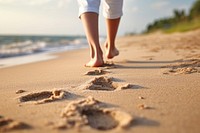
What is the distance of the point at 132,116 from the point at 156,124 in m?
0.11

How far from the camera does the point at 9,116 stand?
1.16 metres


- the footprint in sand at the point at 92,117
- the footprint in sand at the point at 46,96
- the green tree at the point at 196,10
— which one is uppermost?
the green tree at the point at 196,10

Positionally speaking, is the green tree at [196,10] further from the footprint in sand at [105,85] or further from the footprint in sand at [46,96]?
the footprint in sand at [46,96]

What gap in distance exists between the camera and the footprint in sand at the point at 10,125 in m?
1.02

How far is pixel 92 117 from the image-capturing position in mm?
1130

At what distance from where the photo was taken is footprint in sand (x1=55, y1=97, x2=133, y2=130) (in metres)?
1.03

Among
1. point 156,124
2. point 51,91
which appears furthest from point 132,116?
point 51,91

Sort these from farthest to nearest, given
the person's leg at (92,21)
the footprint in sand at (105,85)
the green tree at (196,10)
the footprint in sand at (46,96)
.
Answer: the green tree at (196,10) < the person's leg at (92,21) < the footprint in sand at (105,85) < the footprint in sand at (46,96)

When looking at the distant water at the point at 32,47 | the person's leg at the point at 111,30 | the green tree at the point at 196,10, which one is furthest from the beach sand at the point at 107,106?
the green tree at the point at 196,10

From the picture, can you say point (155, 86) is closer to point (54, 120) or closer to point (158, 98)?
point (158, 98)

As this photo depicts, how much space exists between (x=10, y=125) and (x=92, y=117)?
0.33 metres

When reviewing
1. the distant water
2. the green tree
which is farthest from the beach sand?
the green tree

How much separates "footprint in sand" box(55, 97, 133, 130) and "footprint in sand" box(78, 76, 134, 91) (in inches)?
14.6

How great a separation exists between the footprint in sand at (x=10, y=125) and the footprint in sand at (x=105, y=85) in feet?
1.99
